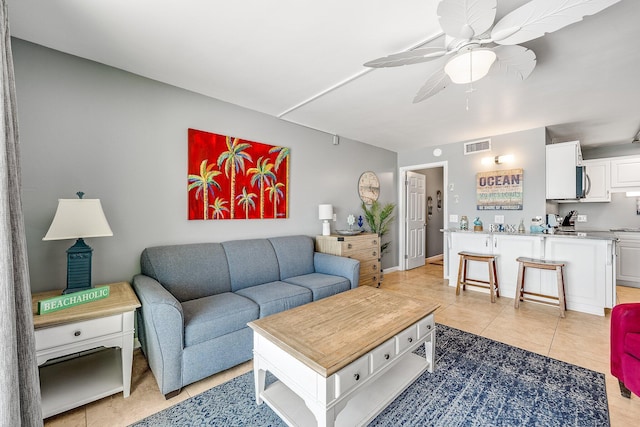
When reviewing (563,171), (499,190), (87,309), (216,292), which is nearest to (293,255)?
(216,292)

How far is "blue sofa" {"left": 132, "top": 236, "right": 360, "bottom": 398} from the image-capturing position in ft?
5.68

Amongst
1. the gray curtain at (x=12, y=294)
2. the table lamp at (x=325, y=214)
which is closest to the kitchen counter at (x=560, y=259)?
the table lamp at (x=325, y=214)

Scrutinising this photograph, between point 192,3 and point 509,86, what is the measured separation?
277 centimetres

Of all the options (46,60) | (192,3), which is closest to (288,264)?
(192,3)

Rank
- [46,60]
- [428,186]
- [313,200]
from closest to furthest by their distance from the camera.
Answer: [46,60] < [313,200] < [428,186]

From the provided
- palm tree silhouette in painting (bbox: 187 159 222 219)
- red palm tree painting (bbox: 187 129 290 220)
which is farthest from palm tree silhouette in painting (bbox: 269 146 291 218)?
palm tree silhouette in painting (bbox: 187 159 222 219)

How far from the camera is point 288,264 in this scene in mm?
3121

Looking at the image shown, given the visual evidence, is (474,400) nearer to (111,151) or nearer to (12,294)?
(12,294)

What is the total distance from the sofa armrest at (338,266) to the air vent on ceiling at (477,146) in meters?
2.96

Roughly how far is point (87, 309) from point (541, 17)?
2.99m

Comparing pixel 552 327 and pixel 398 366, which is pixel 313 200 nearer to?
pixel 398 366

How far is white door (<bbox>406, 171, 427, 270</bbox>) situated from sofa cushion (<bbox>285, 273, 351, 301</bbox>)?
9.75 ft

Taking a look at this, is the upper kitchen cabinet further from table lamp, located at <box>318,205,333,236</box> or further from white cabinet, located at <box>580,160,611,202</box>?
table lamp, located at <box>318,205,333,236</box>

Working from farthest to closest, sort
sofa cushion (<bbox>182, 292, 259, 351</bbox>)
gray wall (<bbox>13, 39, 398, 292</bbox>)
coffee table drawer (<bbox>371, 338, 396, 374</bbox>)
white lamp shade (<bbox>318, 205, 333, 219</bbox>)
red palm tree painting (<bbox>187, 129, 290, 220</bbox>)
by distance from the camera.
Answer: white lamp shade (<bbox>318, 205, 333, 219</bbox>) < red palm tree painting (<bbox>187, 129, 290, 220</bbox>) < gray wall (<bbox>13, 39, 398, 292</bbox>) < sofa cushion (<bbox>182, 292, 259, 351</bbox>) < coffee table drawer (<bbox>371, 338, 396, 374</bbox>)
